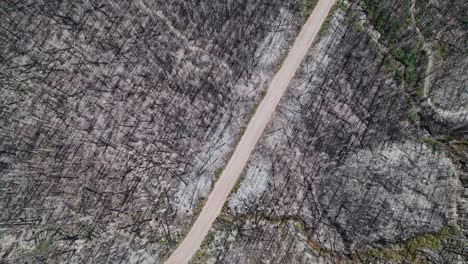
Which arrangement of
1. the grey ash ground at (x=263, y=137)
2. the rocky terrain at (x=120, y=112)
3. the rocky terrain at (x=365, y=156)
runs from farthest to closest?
the rocky terrain at (x=365, y=156) < the grey ash ground at (x=263, y=137) < the rocky terrain at (x=120, y=112)

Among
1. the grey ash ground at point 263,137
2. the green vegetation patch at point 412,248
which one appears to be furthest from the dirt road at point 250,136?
the green vegetation patch at point 412,248

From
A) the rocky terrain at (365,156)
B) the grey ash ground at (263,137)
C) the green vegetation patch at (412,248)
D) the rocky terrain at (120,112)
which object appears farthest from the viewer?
the rocky terrain at (365,156)

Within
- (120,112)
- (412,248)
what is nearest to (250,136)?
(120,112)

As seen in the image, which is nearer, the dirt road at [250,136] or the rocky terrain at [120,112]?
the rocky terrain at [120,112]

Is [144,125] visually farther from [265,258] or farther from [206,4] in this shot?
[265,258]

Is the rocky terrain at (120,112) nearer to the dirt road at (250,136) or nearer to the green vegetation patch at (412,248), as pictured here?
the dirt road at (250,136)

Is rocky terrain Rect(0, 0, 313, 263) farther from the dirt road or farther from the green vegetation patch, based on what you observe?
the green vegetation patch

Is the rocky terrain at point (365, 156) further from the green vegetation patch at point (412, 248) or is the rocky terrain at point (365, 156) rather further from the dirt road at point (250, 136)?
the dirt road at point (250, 136)

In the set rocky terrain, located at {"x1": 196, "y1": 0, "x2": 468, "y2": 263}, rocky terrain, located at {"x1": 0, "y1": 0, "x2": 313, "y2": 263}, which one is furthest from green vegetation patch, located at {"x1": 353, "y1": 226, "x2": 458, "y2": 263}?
rocky terrain, located at {"x1": 0, "y1": 0, "x2": 313, "y2": 263}

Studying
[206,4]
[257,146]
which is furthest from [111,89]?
[257,146]

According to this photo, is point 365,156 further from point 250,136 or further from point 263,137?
point 250,136
